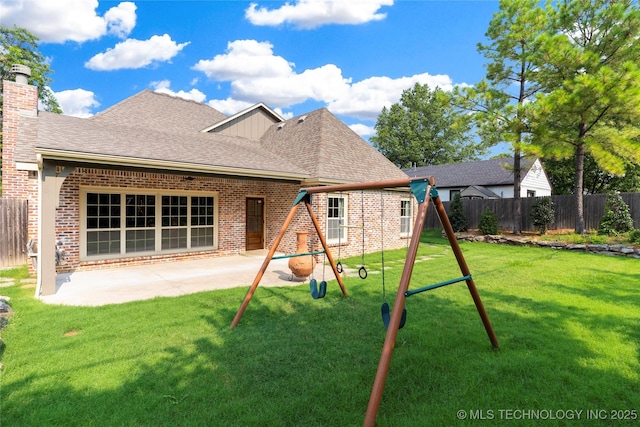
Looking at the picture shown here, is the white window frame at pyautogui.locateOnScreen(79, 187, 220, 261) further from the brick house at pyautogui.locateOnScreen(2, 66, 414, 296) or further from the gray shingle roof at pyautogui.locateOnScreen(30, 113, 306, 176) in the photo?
the gray shingle roof at pyautogui.locateOnScreen(30, 113, 306, 176)

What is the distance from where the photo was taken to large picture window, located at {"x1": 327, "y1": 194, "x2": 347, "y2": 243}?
10.9 m

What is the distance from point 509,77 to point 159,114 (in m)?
15.9

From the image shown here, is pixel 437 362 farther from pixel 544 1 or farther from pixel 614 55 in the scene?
pixel 544 1

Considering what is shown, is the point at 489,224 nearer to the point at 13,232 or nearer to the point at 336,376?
the point at 336,376

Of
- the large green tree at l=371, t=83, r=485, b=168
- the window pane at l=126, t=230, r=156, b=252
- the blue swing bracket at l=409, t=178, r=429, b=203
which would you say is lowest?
the window pane at l=126, t=230, r=156, b=252

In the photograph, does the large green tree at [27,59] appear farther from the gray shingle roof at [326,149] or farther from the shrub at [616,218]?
the shrub at [616,218]

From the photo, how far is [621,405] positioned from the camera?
271 cm

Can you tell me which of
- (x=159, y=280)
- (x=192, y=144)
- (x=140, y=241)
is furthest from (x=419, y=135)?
(x=159, y=280)

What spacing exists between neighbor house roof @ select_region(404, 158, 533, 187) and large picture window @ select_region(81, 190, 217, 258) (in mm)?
20613

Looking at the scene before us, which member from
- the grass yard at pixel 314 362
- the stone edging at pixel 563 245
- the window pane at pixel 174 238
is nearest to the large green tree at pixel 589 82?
the stone edging at pixel 563 245

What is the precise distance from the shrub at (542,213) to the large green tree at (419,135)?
1042 inches

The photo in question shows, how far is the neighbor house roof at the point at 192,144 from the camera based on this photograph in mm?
7113

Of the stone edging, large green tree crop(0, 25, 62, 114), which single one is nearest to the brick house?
the stone edging

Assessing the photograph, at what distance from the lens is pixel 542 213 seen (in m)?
14.0
